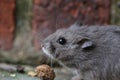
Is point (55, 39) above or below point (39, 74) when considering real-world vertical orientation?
above

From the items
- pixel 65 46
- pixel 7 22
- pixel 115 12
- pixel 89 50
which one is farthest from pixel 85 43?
pixel 7 22

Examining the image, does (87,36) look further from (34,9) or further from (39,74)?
(34,9)

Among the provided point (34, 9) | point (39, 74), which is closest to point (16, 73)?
point (39, 74)

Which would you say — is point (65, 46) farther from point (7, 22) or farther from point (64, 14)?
point (7, 22)

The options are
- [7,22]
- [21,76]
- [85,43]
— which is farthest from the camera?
[7,22]

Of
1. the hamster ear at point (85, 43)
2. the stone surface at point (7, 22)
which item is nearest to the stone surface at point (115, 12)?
the hamster ear at point (85, 43)

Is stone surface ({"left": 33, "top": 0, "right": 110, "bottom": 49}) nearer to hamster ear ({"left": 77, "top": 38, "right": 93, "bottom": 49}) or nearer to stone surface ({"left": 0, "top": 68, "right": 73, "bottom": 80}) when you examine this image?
stone surface ({"left": 0, "top": 68, "right": 73, "bottom": 80})
